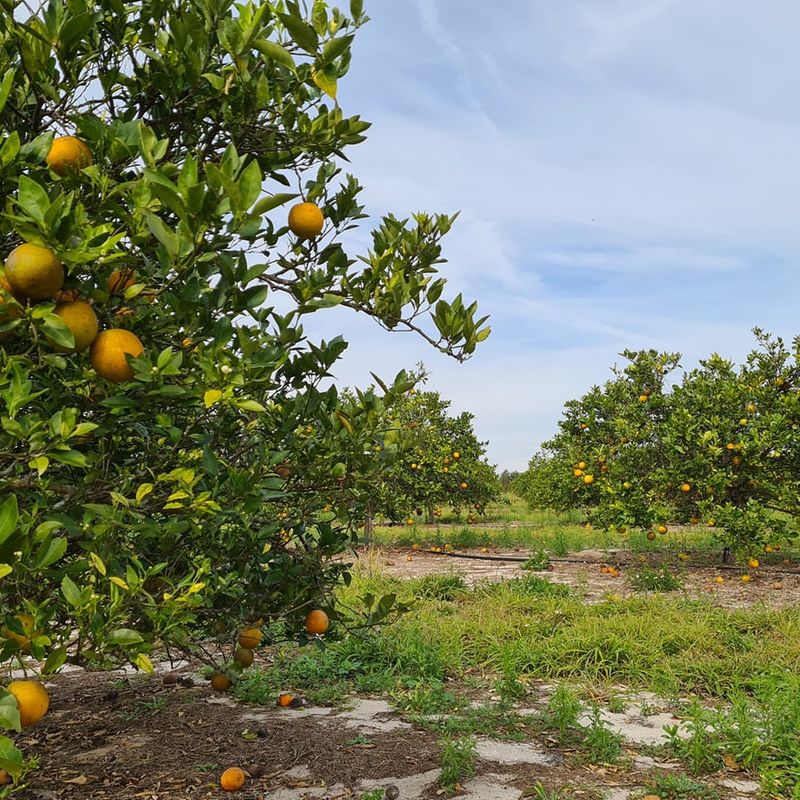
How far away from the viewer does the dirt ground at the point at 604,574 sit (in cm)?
809

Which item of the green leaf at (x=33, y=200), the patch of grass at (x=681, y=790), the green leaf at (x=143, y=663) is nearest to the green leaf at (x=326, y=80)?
the green leaf at (x=33, y=200)

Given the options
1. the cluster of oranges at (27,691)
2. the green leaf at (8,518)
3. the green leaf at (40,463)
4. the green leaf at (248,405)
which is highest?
the green leaf at (248,405)

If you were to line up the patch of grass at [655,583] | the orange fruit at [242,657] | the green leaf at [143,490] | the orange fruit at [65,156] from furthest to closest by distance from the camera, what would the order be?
the patch of grass at [655,583]
the orange fruit at [242,657]
the orange fruit at [65,156]
the green leaf at [143,490]

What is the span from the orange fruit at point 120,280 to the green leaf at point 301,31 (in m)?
0.86

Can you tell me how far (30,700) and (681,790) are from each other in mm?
2975

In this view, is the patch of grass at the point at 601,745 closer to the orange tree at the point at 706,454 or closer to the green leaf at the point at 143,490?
the green leaf at the point at 143,490

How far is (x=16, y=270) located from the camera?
1761 millimetres

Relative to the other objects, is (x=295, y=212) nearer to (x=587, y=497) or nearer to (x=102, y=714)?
(x=102, y=714)

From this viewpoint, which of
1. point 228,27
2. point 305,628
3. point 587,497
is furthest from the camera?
point 587,497

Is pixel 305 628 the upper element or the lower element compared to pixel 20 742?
upper

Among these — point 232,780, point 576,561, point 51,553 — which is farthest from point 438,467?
point 51,553

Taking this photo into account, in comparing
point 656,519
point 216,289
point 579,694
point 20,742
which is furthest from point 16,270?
point 656,519

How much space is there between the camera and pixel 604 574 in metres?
9.72

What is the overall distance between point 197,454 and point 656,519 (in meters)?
7.90
